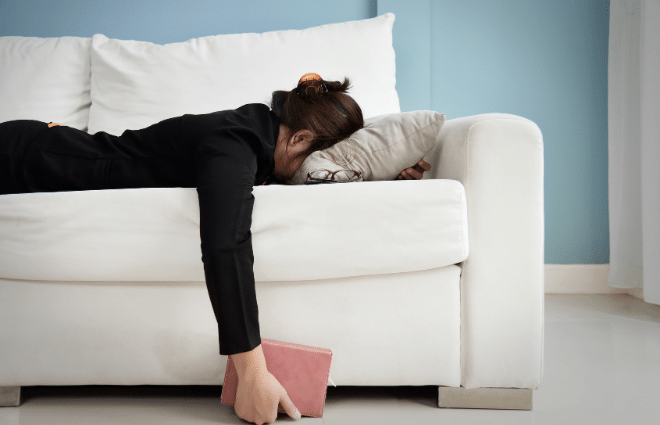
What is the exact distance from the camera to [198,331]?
0.89m

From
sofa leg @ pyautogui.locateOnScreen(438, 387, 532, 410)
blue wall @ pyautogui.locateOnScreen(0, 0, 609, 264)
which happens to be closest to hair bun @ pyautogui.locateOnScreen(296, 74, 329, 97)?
sofa leg @ pyautogui.locateOnScreen(438, 387, 532, 410)

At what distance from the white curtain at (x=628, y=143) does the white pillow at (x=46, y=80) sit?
202 cm

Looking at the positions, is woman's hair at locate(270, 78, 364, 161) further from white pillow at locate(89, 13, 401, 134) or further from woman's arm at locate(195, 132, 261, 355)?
white pillow at locate(89, 13, 401, 134)

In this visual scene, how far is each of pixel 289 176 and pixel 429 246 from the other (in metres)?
0.39

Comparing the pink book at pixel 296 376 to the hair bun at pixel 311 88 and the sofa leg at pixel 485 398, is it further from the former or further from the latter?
the hair bun at pixel 311 88

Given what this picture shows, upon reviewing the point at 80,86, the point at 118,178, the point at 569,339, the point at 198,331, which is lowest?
the point at 569,339

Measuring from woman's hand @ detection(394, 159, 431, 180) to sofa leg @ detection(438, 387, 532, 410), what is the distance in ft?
1.53

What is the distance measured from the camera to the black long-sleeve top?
2.41 feet

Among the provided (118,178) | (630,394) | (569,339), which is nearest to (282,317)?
(118,178)

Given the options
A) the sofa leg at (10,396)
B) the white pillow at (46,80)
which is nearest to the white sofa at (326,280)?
the sofa leg at (10,396)

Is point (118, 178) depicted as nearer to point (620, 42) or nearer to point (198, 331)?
point (198, 331)

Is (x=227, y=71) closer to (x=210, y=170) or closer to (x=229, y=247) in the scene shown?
(x=210, y=170)

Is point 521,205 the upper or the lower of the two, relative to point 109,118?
lower

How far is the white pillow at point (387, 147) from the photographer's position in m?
1.03
